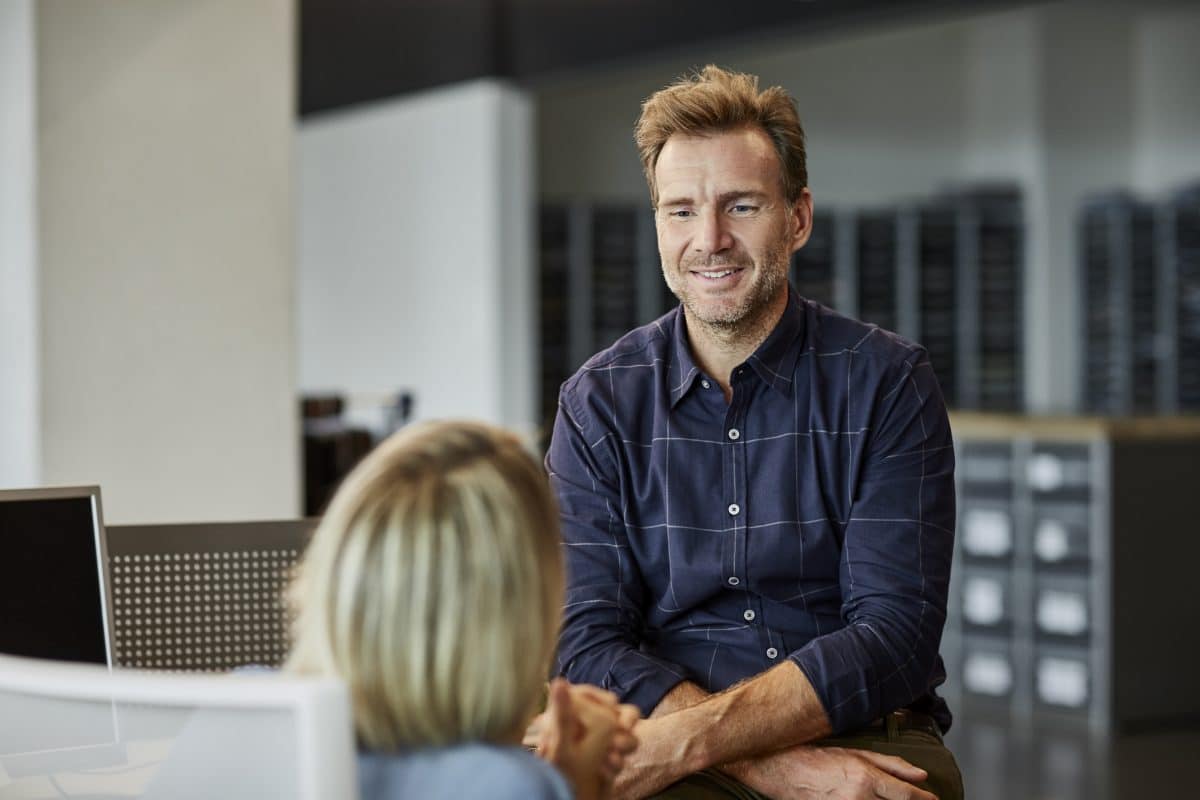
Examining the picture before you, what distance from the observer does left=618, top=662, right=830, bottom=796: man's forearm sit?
5.24 ft

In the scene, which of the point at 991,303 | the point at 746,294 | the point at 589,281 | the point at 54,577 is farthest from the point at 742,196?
the point at 991,303

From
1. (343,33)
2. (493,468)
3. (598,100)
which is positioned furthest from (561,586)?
(598,100)

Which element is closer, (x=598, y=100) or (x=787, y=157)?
(x=787, y=157)

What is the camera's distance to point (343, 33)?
7.00 m

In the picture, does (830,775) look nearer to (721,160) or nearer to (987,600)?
(721,160)

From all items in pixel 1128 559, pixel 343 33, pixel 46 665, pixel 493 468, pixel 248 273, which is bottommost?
pixel 1128 559

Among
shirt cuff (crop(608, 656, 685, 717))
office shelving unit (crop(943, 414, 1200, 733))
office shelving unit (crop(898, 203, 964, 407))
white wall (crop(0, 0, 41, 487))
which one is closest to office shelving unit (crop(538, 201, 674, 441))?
office shelving unit (crop(898, 203, 964, 407))

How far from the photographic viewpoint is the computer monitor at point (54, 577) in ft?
4.64

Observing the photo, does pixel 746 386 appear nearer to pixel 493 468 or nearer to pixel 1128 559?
pixel 493 468

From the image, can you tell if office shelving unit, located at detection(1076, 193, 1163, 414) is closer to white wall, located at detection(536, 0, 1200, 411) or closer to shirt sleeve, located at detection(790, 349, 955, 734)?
white wall, located at detection(536, 0, 1200, 411)

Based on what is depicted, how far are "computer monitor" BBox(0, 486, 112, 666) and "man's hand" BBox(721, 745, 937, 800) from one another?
709 millimetres

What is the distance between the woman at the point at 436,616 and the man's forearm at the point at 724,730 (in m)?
0.66

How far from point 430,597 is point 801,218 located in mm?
1111

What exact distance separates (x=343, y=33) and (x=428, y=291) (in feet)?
6.21
